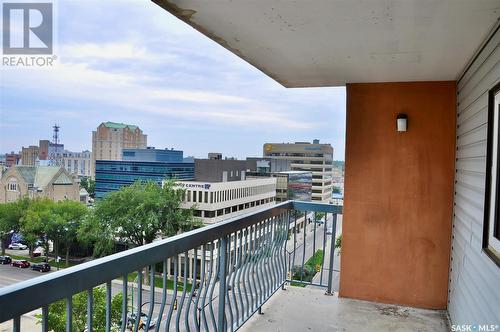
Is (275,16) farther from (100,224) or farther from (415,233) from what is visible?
(100,224)

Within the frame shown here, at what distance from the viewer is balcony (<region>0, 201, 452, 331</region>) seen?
1134 mm

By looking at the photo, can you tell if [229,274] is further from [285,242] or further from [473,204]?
[473,204]

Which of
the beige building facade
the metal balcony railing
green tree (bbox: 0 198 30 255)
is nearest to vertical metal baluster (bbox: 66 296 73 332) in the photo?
the metal balcony railing

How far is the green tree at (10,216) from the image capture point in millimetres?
13166

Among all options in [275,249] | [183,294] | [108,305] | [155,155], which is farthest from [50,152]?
[108,305]

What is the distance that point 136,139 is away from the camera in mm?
22797

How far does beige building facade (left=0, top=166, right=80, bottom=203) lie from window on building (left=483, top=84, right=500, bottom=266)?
39.2 feet

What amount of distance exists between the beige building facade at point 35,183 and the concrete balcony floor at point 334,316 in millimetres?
10312

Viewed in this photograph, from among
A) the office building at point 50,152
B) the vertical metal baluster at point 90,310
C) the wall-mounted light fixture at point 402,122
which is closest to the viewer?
the vertical metal baluster at point 90,310

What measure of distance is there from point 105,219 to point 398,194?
14.9 meters

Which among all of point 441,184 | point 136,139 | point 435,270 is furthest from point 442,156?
point 136,139

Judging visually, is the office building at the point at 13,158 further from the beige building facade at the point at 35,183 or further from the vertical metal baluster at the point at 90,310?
the vertical metal baluster at the point at 90,310

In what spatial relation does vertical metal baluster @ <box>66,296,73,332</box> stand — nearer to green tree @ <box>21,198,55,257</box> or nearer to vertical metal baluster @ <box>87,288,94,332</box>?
vertical metal baluster @ <box>87,288,94,332</box>
